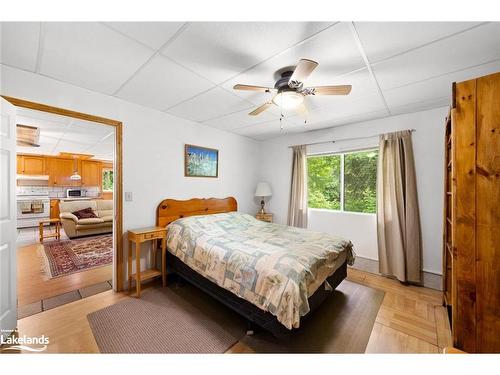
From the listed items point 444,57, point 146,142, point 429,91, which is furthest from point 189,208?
point 429,91

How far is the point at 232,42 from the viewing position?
4.64 feet

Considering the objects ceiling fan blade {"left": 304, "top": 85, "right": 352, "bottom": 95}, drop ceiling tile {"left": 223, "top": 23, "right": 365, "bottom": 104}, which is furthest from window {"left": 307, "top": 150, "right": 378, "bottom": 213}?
ceiling fan blade {"left": 304, "top": 85, "right": 352, "bottom": 95}

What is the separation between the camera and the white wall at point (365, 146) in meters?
2.58

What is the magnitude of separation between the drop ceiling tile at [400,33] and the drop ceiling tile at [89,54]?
1.61 metres

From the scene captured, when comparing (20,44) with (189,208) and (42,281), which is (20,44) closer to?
(189,208)

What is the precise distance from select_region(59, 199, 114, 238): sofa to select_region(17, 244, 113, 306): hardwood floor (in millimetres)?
1339

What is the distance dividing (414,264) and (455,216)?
5.73 ft

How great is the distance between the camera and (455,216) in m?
1.32

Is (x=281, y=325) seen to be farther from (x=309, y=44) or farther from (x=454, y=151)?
(x=309, y=44)

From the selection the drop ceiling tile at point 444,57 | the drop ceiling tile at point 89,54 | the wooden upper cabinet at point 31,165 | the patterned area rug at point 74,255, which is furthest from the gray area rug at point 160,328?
the wooden upper cabinet at point 31,165

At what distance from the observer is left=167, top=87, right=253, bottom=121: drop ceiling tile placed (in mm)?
2277

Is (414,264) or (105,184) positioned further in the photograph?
(105,184)

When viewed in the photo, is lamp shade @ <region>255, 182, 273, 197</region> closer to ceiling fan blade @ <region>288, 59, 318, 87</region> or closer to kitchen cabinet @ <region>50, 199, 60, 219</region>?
ceiling fan blade @ <region>288, 59, 318, 87</region>

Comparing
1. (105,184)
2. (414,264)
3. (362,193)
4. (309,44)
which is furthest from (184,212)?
(105,184)
